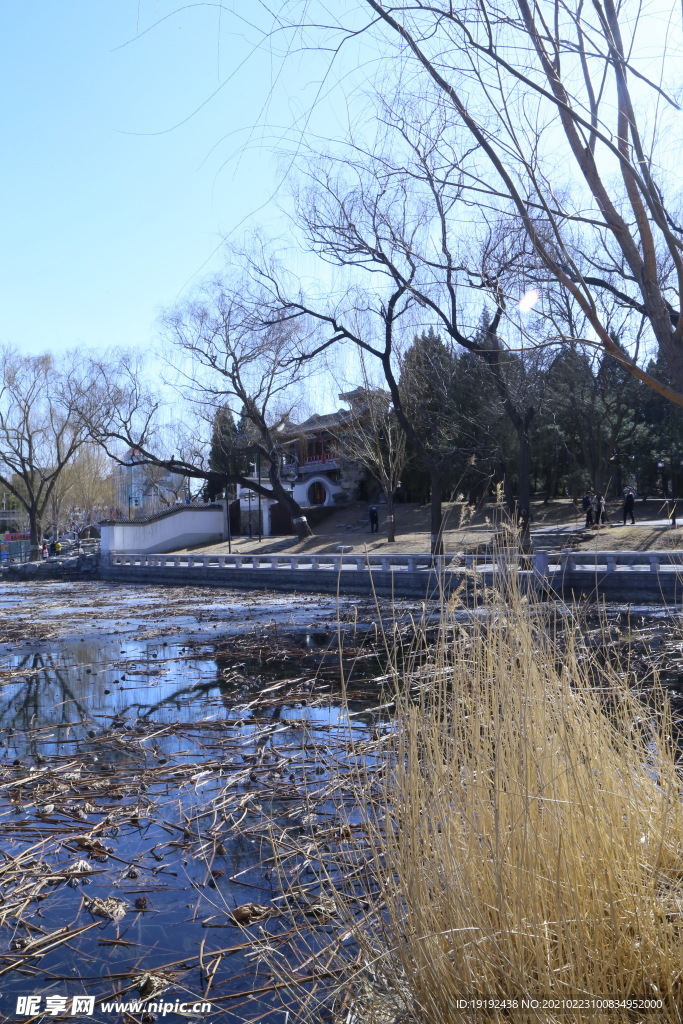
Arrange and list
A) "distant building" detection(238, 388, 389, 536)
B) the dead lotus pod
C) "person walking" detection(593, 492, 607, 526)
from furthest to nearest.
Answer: "distant building" detection(238, 388, 389, 536) → "person walking" detection(593, 492, 607, 526) → the dead lotus pod

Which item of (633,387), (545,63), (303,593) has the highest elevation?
(633,387)

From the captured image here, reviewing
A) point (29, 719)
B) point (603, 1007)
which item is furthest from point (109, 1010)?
point (29, 719)

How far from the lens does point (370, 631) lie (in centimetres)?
1258

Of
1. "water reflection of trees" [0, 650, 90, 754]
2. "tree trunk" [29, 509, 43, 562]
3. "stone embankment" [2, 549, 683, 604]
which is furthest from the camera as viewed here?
"tree trunk" [29, 509, 43, 562]

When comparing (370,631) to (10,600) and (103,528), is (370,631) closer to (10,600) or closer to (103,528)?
(10,600)

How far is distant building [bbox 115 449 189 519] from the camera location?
63.0 meters

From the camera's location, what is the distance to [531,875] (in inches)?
83.6

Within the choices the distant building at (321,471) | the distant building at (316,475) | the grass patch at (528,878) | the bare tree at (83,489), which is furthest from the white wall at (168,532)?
the grass patch at (528,878)

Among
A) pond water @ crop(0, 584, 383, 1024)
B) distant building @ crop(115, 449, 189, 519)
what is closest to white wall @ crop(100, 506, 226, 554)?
distant building @ crop(115, 449, 189, 519)

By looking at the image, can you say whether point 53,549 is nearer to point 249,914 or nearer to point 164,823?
point 164,823

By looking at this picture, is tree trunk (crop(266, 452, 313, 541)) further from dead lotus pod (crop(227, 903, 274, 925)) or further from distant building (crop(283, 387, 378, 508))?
dead lotus pod (crop(227, 903, 274, 925))

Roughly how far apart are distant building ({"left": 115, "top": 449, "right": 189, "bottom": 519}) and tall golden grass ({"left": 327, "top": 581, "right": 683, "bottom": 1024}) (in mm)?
55769

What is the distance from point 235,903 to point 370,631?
360 inches

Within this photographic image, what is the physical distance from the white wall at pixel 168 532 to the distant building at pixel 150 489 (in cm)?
1290
